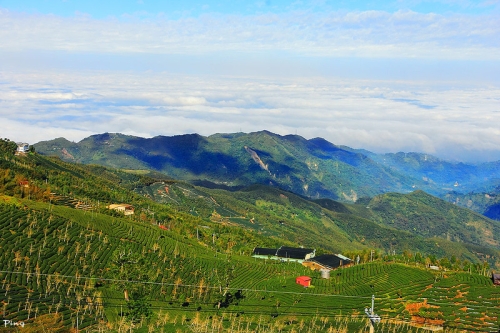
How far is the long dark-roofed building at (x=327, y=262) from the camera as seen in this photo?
10588 cm

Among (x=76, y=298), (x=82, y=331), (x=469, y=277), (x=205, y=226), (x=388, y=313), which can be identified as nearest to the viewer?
(x=82, y=331)

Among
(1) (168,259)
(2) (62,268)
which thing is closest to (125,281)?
(2) (62,268)

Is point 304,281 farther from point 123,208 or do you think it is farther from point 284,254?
point 123,208

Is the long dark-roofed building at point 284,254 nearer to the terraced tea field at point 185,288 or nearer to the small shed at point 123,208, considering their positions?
the terraced tea field at point 185,288

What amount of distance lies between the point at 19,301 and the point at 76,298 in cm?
690

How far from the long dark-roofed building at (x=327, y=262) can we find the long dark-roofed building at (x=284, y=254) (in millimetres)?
2944

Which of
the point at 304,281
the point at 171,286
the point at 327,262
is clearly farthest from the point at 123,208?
the point at 171,286

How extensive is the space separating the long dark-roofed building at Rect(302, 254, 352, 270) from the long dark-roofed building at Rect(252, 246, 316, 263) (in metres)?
2.94

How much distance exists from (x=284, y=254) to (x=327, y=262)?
11325 millimetres

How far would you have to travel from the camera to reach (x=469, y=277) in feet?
Result: 266

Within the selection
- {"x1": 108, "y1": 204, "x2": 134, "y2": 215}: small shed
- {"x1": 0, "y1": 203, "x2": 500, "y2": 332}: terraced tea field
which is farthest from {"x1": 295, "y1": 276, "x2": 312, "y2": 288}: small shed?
{"x1": 108, "y1": 204, "x2": 134, "y2": 215}: small shed

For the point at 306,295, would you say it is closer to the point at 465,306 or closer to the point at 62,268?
the point at 465,306

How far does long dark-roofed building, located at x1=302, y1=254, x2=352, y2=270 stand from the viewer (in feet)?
347

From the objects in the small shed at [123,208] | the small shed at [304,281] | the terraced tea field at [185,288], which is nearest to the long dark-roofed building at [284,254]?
the terraced tea field at [185,288]
